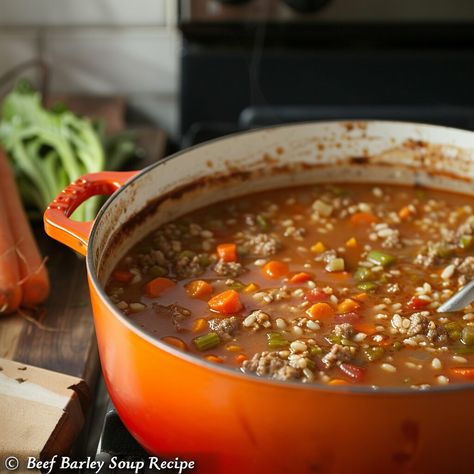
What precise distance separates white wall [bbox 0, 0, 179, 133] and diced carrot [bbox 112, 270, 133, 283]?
1.57 m

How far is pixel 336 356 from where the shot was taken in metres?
1.65

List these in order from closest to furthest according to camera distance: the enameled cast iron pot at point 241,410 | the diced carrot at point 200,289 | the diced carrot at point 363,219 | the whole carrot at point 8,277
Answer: the enameled cast iron pot at point 241,410 < the diced carrot at point 200,289 < the whole carrot at point 8,277 < the diced carrot at point 363,219

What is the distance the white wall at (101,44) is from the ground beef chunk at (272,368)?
197cm

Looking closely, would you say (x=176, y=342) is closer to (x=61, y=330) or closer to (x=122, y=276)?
(x=122, y=276)

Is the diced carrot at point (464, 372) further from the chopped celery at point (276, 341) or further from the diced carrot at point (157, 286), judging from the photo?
the diced carrot at point (157, 286)

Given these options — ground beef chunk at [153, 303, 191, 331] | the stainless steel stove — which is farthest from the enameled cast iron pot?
the stainless steel stove

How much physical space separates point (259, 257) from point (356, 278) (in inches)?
9.5

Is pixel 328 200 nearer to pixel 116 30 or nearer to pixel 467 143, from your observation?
pixel 467 143

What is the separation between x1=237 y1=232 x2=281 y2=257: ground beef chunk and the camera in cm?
207

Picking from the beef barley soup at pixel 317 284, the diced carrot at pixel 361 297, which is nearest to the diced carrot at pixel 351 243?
the beef barley soup at pixel 317 284

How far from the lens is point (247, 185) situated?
237cm

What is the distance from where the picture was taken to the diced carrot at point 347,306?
72.5 inches

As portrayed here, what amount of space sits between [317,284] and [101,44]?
5.77 feet

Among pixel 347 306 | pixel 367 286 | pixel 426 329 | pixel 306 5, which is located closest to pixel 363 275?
pixel 367 286
